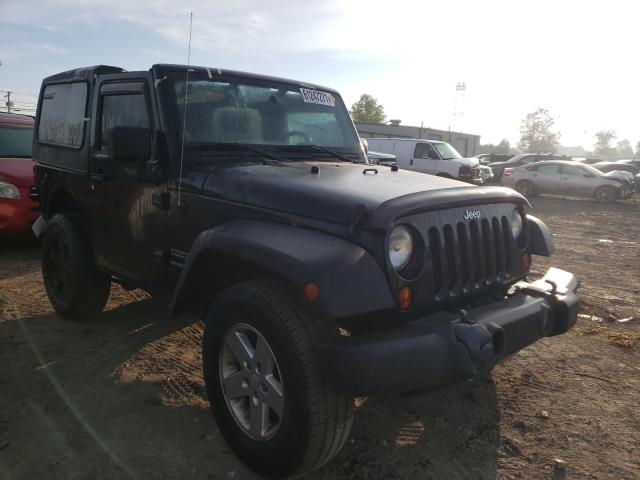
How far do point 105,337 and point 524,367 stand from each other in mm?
3240

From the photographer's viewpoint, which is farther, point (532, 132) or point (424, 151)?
point (532, 132)

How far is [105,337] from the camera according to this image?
4.16 m

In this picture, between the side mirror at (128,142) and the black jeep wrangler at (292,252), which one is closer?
the black jeep wrangler at (292,252)

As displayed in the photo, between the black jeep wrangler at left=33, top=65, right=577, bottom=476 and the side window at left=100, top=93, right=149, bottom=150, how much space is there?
0.05 ft

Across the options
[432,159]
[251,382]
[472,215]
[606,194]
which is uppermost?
[432,159]

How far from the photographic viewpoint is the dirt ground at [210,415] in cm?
264

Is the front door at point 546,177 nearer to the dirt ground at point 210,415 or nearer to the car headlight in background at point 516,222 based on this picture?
the dirt ground at point 210,415

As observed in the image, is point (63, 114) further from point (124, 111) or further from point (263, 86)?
point (263, 86)

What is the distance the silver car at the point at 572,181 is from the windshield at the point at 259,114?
1571 cm

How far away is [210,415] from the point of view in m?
3.08

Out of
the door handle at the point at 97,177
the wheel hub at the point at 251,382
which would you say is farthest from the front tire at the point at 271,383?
the door handle at the point at 97,177

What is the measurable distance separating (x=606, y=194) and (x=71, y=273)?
57.5ft

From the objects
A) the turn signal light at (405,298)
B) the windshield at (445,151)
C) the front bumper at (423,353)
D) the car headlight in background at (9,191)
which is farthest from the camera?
the windshield at (445,151)

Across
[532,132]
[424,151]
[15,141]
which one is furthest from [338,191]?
[532,132]
